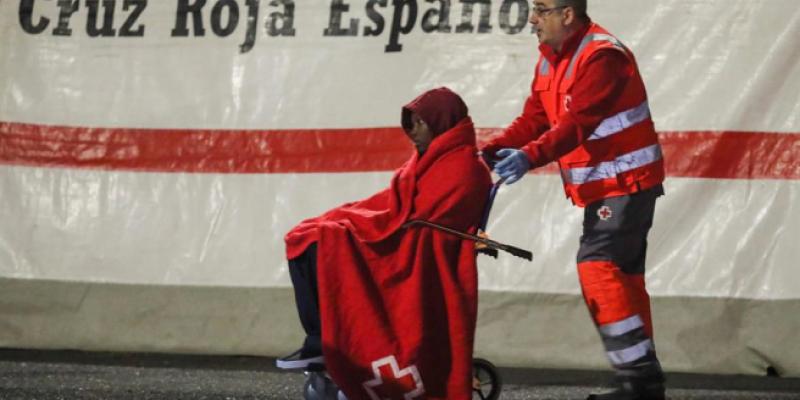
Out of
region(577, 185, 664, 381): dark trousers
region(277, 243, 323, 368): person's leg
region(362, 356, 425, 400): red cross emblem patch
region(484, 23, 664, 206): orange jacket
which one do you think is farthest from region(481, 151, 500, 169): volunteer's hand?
region(362, 356, 425, 400): red cross emblem patch

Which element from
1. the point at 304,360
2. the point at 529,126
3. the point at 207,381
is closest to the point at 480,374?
the point at 304,360

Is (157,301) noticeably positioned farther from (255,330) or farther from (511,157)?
(511,157)

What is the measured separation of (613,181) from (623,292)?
1.22 ft

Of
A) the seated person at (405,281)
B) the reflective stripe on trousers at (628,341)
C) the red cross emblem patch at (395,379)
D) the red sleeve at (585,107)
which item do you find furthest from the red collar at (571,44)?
the red cross emblem patch at (395,379)

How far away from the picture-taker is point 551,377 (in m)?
6.89

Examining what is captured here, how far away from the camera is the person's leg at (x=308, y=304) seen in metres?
5.21

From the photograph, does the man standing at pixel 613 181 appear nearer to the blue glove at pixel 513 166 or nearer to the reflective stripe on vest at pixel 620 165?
the reflective stripe on vest at pixel 620 165

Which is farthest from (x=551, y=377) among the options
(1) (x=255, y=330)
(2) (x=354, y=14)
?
(2) (x=354, y=14)

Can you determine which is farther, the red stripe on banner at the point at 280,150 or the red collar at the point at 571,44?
the red stripe on banner at the point at 280,150

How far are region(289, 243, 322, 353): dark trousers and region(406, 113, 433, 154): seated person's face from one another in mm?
507

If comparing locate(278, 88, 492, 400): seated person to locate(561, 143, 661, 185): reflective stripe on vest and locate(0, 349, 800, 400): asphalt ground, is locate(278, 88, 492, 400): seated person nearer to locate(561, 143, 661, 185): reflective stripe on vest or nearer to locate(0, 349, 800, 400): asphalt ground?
locate(561, 143, 661, 185): reflective stripe on vest

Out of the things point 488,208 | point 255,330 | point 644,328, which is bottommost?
point 255,330

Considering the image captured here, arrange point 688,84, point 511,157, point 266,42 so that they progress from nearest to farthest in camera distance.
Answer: point 511,157
point 688,84
point 266,42

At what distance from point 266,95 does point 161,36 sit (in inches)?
22.9
